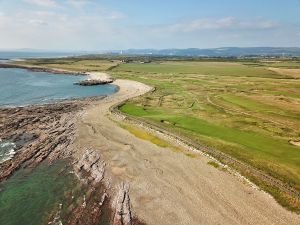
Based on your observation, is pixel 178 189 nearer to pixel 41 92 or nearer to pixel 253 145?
pixel 253 145

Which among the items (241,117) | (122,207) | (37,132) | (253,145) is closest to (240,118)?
(241,117)

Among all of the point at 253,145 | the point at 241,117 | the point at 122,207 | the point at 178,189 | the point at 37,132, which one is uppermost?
the point at 122,207

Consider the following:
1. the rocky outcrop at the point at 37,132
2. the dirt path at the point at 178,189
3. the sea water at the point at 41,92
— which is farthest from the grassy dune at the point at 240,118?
the sea water at the point at 41,92

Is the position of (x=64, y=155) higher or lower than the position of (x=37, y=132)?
higher

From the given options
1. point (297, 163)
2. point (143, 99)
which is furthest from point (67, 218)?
point (143, 99)

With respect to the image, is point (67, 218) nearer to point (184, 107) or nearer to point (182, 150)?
point (182, 150)

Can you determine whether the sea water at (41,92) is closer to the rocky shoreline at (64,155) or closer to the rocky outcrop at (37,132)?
the rocky outcrop at (37,132)

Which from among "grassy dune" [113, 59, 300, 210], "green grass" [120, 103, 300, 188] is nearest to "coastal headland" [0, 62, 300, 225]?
"grassy dune" [113, 59, 300, 210]

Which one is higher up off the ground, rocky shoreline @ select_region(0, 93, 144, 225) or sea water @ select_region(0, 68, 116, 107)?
rocky shoreline @ select_region(0, 93, 144, 225)

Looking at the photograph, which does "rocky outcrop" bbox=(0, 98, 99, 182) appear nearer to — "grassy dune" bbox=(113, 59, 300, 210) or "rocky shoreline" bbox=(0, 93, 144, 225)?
"rocky shoreline" bbox=(0, 93, 144, 225)
